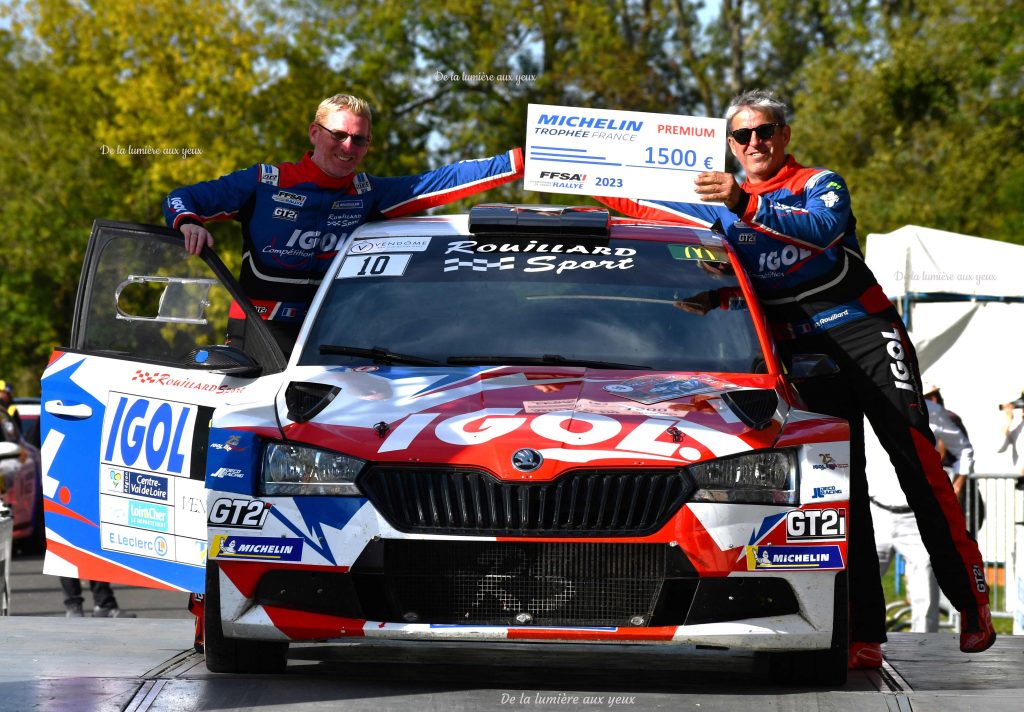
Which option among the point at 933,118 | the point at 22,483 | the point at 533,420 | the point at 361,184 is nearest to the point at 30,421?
the point at 22,483

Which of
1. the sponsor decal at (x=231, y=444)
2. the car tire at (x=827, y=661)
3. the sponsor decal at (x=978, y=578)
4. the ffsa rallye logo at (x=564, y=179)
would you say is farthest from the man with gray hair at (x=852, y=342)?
the sponsor decal at (x=231, y=444)

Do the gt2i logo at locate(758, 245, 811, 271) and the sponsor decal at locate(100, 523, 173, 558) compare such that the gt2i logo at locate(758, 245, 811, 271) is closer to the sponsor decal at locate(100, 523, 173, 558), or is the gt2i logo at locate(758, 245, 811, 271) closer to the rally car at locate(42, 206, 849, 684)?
the rally car at locate(42, 206, 849, 684)

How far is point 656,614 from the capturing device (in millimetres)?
4844

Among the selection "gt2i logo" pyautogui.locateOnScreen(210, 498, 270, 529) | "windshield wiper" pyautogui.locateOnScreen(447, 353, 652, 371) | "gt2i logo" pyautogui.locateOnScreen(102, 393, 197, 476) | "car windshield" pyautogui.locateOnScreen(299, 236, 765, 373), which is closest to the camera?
"gt2i logo" pyautogui.locateOnScreen(210, 498, 270, 529)

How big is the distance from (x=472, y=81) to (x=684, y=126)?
32961 millimetres

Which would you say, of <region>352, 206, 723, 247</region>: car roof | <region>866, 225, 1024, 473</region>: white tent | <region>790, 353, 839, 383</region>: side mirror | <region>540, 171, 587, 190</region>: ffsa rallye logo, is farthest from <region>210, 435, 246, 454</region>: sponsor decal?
<region>866, 225, 1024, 473</region>: white tent

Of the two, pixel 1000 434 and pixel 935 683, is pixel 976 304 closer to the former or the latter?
pixel 1000 434

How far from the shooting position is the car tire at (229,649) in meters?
5.07

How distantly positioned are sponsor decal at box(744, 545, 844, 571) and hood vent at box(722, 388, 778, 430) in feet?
1.23

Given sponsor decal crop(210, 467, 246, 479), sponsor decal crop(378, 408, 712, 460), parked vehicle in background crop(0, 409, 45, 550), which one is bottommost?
parked vehicle in background crop(0, 409, 45, 550)

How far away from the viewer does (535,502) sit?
4.87m

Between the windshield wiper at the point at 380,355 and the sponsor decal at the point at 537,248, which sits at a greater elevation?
the sponsor decal at the point at 537,248

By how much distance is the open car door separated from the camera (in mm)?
6219

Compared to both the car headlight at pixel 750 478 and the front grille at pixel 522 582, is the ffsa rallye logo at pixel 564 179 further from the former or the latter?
the front grille at pixel 522 582
